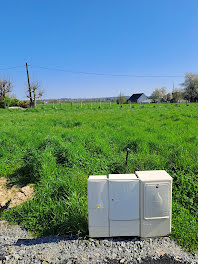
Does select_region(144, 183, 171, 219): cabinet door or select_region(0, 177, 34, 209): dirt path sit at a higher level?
select_region(144, 183, 171, 219): cabinet door

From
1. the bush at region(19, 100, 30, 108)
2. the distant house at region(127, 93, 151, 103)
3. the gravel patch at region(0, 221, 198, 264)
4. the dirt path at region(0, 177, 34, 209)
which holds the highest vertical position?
the distant house at region(127, 93, 151, 103)

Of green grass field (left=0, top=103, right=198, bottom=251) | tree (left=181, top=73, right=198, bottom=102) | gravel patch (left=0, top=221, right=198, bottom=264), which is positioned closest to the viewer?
gravel patch (left=0, top=221, right=198, bottom=264)

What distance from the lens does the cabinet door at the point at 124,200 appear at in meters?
2.81

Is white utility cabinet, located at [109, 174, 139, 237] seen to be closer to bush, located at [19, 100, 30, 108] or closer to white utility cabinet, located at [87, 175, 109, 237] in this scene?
white utility cabinet, located at [87, 175, 109, 237]

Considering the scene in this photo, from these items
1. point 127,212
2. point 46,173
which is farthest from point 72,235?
point 46,173

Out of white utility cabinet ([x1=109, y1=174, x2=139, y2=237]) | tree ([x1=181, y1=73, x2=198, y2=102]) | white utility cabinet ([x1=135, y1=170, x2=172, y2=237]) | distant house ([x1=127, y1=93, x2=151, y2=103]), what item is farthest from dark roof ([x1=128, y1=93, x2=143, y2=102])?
white utility cabinet ([x1=109, y1=174, x2=139, y2=237])

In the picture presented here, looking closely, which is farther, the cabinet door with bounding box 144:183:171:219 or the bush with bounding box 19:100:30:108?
the bush with bounding box 19:100:30:108

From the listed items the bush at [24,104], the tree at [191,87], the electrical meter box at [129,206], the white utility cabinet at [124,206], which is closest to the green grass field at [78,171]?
the electrical meter box at [129,206]

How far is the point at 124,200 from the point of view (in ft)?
9.26

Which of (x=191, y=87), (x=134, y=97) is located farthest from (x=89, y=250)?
(x=134, y=97)

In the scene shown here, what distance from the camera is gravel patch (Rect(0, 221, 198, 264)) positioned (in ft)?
8.22

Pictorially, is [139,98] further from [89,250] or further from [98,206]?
[89,250]

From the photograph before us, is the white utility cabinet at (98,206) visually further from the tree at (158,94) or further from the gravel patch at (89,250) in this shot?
the tree at (158,94)

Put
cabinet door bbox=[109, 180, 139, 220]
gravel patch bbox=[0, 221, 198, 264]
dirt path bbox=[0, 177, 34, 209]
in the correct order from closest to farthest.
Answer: gravel patch bbox=[0, 221, 198, 264] → cabinet door bbox=[109, 180, 139, 220] → dirt path bbox=[0, 177, 34, 209]
